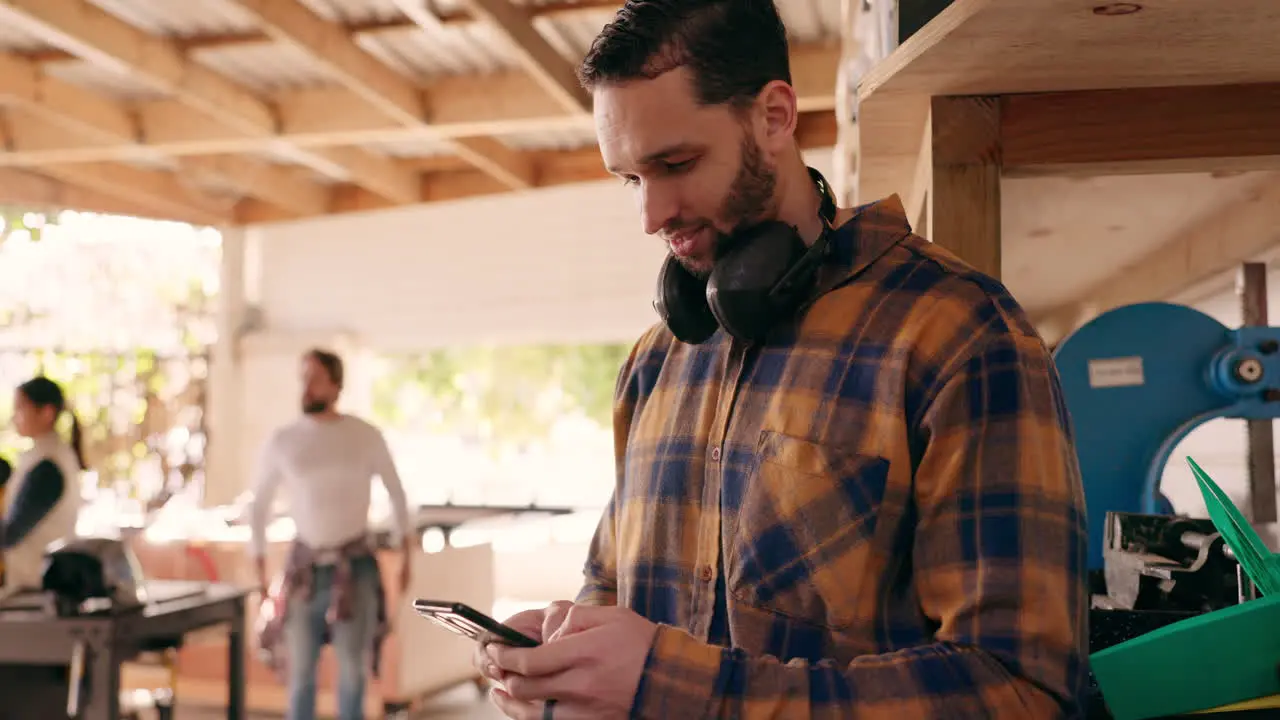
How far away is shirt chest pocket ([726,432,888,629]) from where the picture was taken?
3.00 ft

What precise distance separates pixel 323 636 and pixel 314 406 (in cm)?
103

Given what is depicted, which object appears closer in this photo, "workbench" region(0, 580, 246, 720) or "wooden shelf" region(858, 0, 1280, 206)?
"wooden shelf" region(858, 0, 1280, 206)

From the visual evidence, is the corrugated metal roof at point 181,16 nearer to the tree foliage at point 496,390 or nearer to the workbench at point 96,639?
the workbench at point 96,639

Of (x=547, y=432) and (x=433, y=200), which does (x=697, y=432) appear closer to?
(x=433, y=200)

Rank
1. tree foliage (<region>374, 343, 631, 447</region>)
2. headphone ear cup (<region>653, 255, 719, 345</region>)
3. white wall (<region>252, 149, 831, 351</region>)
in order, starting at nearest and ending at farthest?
headphone ear cup (<region>653, 255, 719, 345</region>), white wall (<region>252, 149, 831, 351</region>), tree foliage (<region>374, 343, 631, 447</region>)

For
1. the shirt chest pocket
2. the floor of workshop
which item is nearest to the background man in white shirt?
the floor of workshop

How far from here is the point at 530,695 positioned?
0.84 meters

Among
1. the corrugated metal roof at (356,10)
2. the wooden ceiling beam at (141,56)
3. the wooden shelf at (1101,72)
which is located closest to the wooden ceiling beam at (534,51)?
the corrugated metal roof at (356,10)

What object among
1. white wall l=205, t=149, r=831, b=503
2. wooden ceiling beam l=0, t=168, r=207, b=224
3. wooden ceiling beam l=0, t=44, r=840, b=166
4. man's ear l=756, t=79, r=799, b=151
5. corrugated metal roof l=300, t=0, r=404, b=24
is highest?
corrugated metal roof l=300, t=0, r=404, b=24

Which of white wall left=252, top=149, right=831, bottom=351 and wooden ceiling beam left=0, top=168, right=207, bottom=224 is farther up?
wooden ceiling beam left=0, top=168, right=207, bottom=224

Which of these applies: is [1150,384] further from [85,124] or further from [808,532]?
[85,124]

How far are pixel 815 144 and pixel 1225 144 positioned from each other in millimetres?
6092

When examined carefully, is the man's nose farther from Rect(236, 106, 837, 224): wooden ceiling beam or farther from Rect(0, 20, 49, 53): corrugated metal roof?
Rect(236, 106, 837, 224): wooden ceiling beam

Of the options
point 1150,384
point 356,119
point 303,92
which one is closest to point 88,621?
point 356,119
